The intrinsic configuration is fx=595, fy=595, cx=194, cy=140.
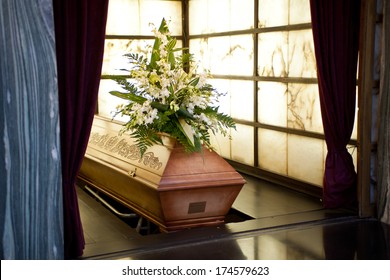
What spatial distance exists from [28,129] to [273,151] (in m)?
3.16

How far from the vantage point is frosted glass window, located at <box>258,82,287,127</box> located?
5543 mm

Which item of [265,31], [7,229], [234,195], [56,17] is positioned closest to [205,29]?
[265,31]

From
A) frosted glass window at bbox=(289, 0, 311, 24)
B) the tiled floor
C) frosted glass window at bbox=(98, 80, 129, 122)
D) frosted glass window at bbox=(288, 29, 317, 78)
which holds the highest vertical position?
frosted glass window at bbox=(289, 0, 311, 24)

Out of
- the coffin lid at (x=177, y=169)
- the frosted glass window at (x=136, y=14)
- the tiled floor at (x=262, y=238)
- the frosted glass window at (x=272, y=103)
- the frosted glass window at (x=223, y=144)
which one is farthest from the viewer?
the frosted glass window at (x=136, y=14)

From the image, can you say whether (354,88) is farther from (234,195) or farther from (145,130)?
(145,130)

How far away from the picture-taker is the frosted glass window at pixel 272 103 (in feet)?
18.2

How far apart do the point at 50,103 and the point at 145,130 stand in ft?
4.33

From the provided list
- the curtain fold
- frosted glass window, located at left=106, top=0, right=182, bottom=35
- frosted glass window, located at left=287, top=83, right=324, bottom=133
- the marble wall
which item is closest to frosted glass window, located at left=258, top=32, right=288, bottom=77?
frosted glass window, located at left=287, top=83, right=324, bottom=133

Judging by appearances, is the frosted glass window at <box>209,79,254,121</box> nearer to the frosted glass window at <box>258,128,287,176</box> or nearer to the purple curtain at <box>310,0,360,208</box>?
the frosted glass window at <box>258,128,287,176</box>

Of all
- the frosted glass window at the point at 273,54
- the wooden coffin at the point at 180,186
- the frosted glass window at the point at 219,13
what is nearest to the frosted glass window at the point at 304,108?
the frosted glass window at the point at 273,54

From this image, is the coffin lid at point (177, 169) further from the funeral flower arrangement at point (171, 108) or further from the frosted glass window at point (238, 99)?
the frosted glass window at point (238, 99)

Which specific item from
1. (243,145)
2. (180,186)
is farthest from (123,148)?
(243,145)

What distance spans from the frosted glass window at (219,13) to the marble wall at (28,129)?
10.9ft

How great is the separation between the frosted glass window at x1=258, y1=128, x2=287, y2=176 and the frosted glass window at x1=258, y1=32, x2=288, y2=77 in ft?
1.89
